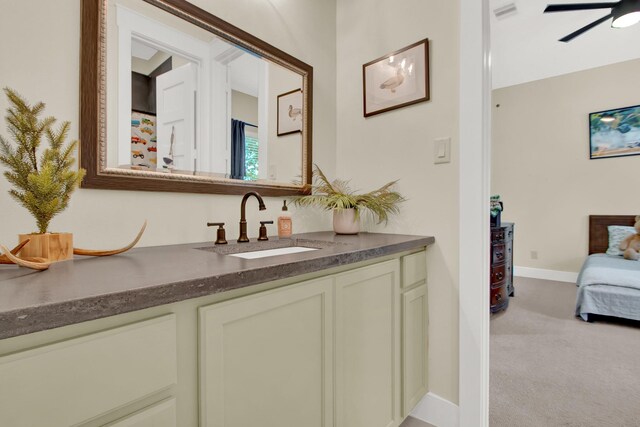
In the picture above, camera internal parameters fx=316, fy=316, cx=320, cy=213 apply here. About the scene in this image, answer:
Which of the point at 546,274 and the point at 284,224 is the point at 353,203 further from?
the point at 546,274

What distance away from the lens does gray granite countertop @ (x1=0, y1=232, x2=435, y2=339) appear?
Result: 49 cm

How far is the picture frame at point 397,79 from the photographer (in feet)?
5.42

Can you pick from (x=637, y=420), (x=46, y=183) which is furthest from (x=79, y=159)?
(x=637, y=420)

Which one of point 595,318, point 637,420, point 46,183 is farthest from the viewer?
point 595,318

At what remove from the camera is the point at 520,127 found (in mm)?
4836

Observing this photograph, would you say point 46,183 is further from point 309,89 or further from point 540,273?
point 540,273

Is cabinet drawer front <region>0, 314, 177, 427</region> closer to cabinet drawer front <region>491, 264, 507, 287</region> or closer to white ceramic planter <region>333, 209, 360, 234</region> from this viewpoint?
white ceramic planter <region>333, 209, 360, 234</region>

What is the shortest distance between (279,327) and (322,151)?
1.32m

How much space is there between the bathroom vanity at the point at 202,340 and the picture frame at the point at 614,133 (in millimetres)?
4580

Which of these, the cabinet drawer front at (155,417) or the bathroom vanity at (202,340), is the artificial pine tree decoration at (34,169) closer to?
the bathroom vanity at (202,340)

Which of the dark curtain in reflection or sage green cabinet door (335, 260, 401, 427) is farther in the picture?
the dark curtain in reflection

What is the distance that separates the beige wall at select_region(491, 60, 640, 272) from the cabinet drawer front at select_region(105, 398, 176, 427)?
5354 millimetres

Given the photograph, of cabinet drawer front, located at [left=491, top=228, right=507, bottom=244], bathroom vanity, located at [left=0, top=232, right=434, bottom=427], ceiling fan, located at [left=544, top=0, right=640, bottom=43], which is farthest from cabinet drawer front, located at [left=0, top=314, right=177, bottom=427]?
ceiling fan, located at [left=544, top=0, right=640, bottom=43]

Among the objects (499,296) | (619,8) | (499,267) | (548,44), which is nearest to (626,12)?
(619,8)
